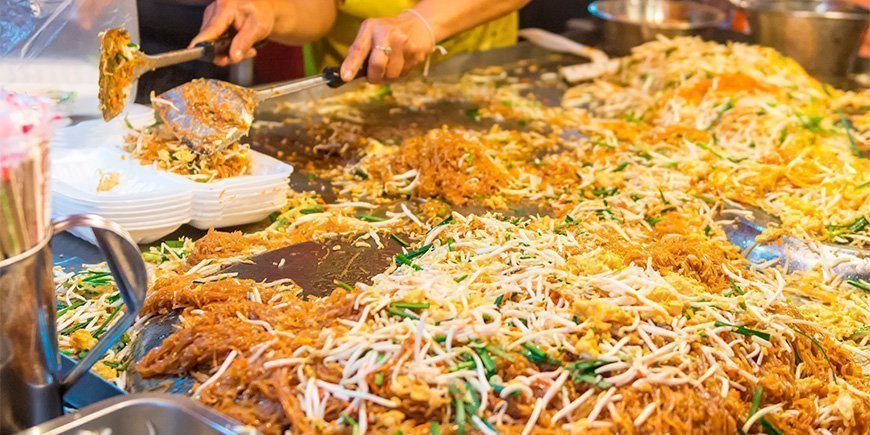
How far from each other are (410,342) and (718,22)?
5183 millimetres

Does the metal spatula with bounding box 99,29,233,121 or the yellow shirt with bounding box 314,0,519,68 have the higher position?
the metal spatula with bounding box 99,29,233,121

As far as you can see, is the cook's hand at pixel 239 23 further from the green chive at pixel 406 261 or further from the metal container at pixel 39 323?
the metal container at pixel 39 323

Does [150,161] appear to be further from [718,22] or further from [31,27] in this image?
[718,22]

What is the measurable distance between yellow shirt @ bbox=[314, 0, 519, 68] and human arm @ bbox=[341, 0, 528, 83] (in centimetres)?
70

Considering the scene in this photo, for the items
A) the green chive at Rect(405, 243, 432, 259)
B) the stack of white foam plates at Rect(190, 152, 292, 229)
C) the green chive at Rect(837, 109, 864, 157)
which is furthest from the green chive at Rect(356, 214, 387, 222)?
the green chive at Rect(837, 109, 864, 157)

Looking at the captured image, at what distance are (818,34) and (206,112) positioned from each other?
4259mm

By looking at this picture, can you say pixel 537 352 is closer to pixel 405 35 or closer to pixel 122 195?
pixel 122 195

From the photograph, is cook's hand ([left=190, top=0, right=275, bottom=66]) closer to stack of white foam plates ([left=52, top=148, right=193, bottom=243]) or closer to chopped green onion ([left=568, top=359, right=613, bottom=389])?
stack of white foam plates ([left=52, top=148, right=193, bottom=243])

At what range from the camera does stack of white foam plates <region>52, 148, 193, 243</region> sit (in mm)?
3062

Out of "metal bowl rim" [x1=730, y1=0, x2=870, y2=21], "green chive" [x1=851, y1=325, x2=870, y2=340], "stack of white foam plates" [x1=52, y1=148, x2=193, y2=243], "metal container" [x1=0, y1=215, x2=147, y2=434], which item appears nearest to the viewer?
"metal container" [x1=0, y1=215, x2=147, y2=434]

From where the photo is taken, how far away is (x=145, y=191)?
320 cm

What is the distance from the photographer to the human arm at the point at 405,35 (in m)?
4.24

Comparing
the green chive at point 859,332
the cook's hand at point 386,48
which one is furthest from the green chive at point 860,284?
the cook's hand at point 386,48

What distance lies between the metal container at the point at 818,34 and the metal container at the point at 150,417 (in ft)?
17.2
